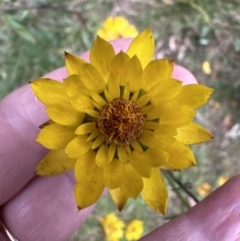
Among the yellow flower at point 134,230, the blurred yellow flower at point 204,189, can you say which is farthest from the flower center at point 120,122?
the blurred yellow flower at point 204,189

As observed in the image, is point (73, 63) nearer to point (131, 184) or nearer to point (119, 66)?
point (119, 66)

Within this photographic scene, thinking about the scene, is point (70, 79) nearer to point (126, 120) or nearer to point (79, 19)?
point (126, 120)

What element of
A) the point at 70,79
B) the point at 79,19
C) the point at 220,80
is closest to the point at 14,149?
the point at 70,79

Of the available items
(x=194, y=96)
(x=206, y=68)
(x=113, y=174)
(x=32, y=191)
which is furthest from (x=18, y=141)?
(x=206, y=68)

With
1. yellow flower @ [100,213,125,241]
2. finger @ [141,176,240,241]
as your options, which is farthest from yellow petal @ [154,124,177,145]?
yellow flower @ [100,213,125,241]

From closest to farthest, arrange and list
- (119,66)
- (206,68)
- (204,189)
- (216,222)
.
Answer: (119,66) → (216,222) → (204,189) → (206,68)

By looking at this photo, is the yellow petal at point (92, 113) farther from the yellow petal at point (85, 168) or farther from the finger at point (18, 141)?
the finger at point (18, 141)
